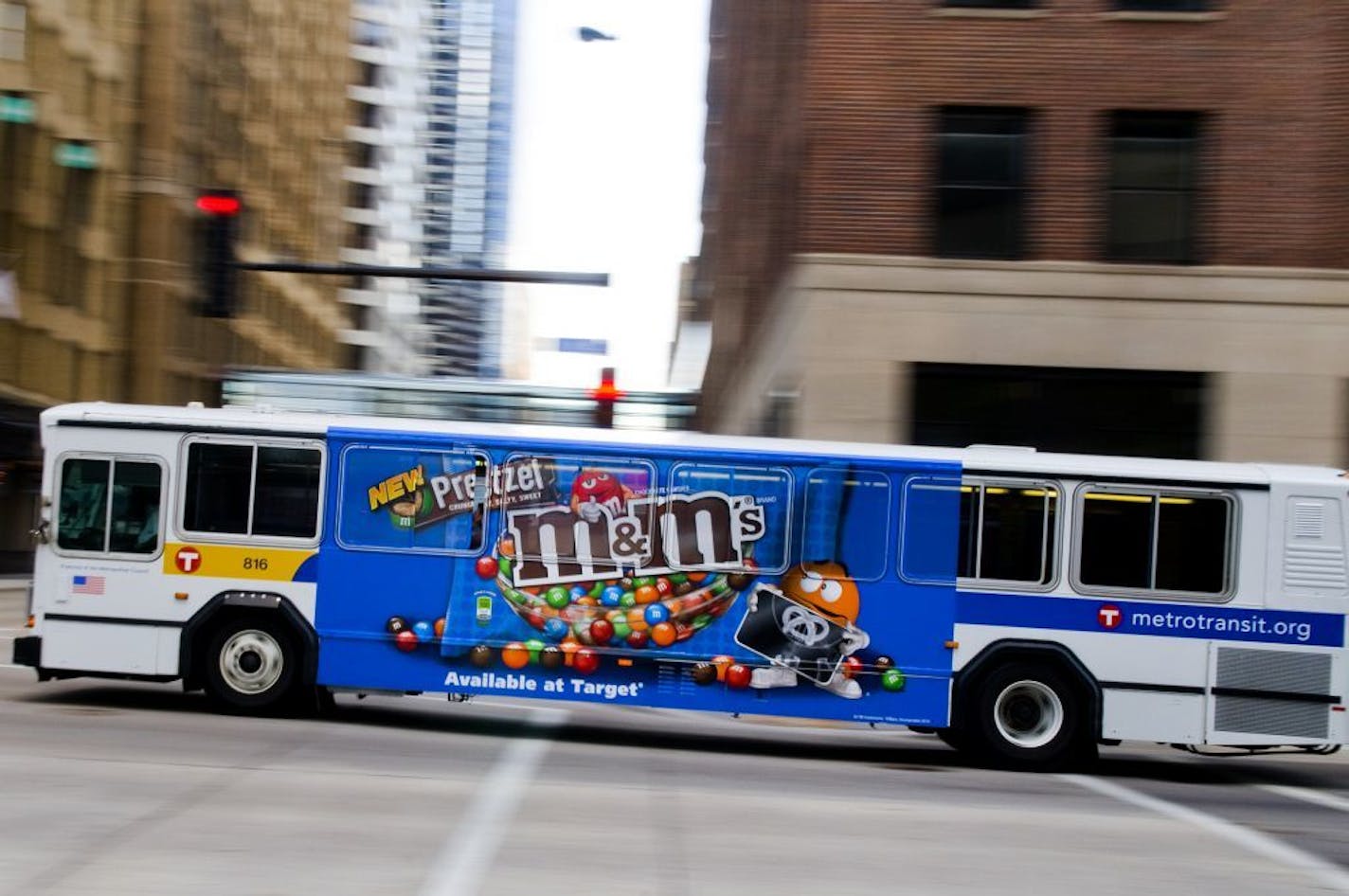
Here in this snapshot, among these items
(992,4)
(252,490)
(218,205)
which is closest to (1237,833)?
(252,490)

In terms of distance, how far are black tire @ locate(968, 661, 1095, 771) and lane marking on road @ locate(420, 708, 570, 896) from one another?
12.7ft

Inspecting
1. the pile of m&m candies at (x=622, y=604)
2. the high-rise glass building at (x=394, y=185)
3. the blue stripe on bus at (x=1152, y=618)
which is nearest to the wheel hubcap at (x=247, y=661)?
the pile of m&m candies at (x=622, y=604)

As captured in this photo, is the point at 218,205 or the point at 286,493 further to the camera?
the point at 218,205

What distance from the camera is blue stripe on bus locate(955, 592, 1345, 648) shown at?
A: 44.2 feet

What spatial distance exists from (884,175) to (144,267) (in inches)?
1528

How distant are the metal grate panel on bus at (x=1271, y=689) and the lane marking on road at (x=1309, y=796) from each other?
497 millimetres

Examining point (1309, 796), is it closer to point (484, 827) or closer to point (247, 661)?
point (484, 827)

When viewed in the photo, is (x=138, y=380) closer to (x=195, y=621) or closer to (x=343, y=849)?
(x=195, y=621)

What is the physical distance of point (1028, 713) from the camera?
13.8m

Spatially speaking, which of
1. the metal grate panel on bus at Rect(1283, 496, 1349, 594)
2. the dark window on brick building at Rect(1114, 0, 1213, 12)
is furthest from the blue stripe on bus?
the dark window on brick building at Rect(1114, 0, 1213, 12)

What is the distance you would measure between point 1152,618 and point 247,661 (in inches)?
317

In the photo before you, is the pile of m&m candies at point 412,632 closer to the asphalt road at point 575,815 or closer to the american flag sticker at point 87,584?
the asphalt road at point 575,815

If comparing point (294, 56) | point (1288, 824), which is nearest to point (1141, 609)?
point (1288, 824)

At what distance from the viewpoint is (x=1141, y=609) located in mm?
13578
